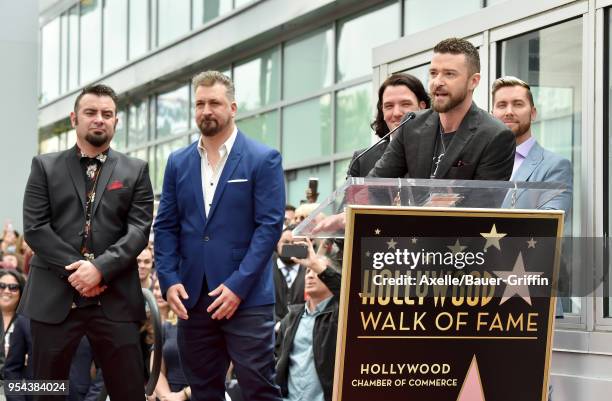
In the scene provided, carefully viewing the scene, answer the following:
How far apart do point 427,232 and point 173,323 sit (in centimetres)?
511

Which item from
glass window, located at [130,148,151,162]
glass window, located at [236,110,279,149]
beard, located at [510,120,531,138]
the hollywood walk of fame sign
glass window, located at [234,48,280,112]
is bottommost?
the hollywood walk of fame sign

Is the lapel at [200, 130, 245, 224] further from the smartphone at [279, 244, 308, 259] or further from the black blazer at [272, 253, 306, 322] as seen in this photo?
the black blazer at [272, 253, 306, 322]

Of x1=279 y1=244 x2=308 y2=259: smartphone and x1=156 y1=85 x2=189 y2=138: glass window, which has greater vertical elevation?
x1=156 y1=85 x2=189 y2=138: glass window

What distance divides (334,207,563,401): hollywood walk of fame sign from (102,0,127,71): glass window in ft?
76.9

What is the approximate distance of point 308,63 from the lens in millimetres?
18719

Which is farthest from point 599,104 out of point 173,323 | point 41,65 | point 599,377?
point 41,65

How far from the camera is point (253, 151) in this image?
249 inches

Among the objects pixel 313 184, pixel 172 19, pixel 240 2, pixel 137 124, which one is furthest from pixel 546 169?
pixel 137 124

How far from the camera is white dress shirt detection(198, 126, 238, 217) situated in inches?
247

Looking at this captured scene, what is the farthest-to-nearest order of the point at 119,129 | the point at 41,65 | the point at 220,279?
the point at 41,65 < the point at 119,129 < the point at 220,279

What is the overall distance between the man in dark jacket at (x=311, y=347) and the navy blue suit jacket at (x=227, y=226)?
718 millimetres

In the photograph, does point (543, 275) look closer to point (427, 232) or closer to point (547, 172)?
point (427, 232)

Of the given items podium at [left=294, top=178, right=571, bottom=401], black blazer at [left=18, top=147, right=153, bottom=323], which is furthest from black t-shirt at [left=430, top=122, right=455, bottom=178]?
black blazer at [left=18, top=147, right=153, bottom=323]

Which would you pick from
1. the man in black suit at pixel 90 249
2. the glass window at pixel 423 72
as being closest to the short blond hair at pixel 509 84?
the glass window at pixel 423 72
